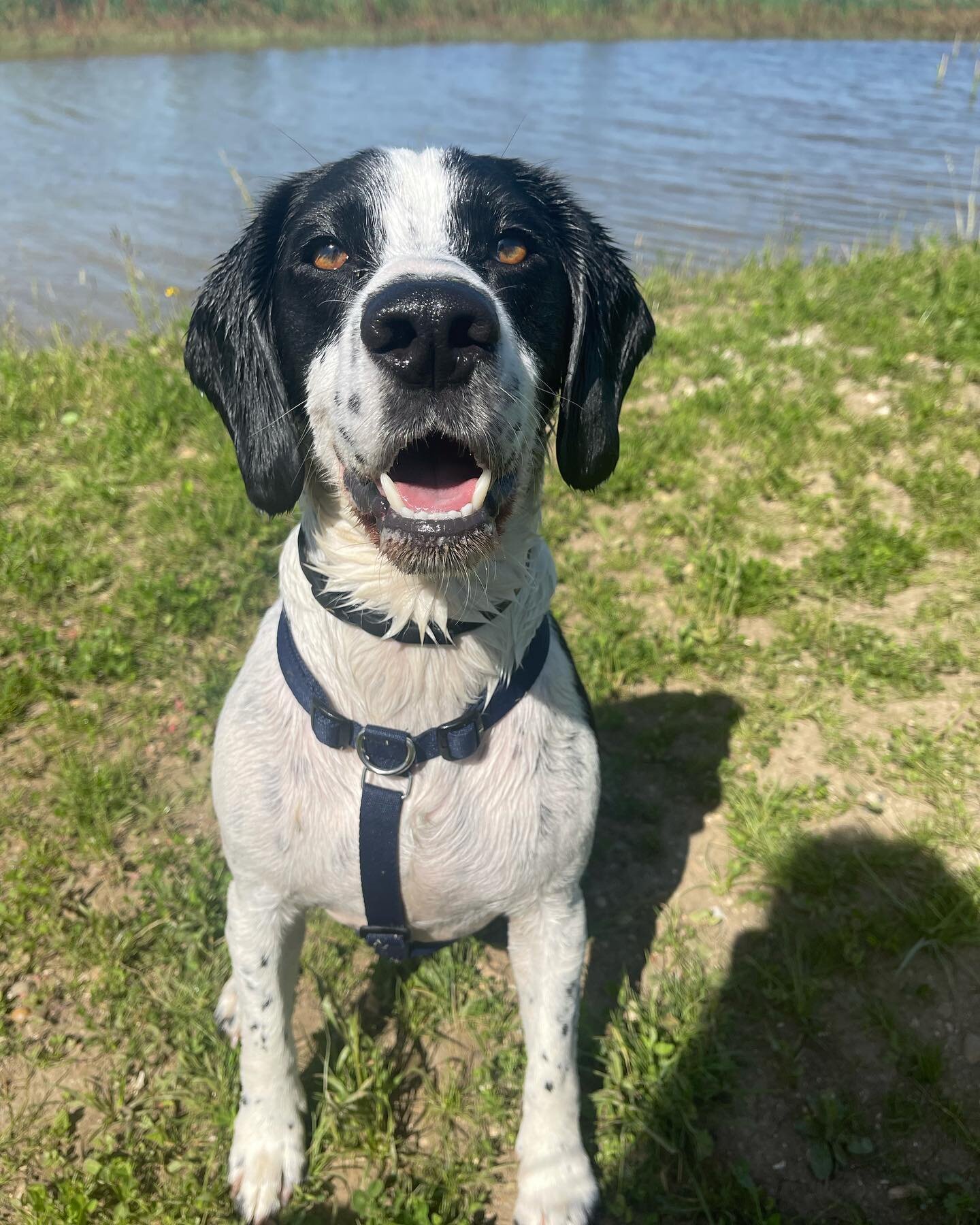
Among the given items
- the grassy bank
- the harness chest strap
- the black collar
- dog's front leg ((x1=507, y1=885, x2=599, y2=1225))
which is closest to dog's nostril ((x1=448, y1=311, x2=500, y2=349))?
the black collar

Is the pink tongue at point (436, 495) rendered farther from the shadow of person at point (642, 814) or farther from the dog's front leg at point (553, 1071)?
the shadow of person at point (642, 814)

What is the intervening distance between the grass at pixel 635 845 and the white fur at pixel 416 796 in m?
0.23

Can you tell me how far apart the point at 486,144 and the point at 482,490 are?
11.8 m

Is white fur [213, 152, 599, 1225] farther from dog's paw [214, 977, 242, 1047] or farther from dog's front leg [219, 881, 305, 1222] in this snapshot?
dog's paw [214, 977, 242, 1047]

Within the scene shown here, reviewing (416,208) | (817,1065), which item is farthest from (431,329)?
(817,1065)

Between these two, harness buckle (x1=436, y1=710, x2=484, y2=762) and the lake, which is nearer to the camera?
harness buckle (x1=436, y1=710, x2=484, y2=762)

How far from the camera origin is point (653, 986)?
271 cm

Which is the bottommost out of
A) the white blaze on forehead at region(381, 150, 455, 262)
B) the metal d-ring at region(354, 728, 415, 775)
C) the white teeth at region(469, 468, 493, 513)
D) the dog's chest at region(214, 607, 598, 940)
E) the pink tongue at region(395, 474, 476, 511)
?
the dog's chest at region(214, 607, 598, 940)

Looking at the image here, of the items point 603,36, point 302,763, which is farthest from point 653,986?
point 603,36

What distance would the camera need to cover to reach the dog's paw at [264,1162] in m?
2.19

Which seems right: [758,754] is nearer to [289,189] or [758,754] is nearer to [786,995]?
[786,995]

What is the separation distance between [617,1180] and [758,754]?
159cm

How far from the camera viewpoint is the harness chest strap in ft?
6.53

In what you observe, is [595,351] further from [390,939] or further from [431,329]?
[390,939]
